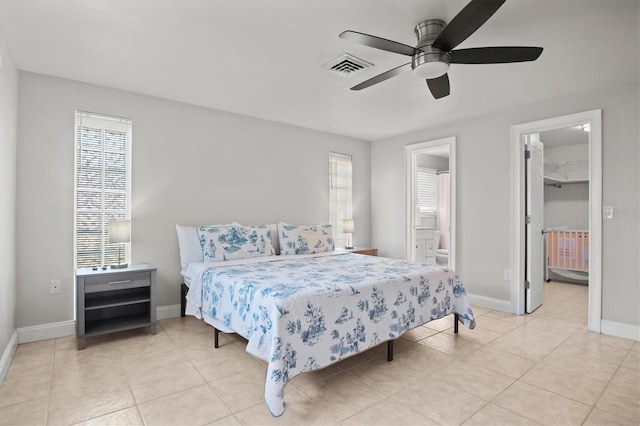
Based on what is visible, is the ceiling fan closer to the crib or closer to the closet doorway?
the closet doorway

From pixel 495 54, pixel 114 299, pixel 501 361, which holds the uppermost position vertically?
pixel 495 54

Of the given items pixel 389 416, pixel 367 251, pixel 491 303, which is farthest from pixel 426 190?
pixel 389 416

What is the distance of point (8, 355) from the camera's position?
8.43 feet

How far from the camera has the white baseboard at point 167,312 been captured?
3746 mm

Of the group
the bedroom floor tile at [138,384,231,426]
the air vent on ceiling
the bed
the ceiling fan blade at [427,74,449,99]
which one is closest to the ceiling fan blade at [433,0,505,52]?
the ceiling fan blade at [427,74,449,99]

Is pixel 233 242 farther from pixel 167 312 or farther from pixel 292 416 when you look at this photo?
pixel 292 416

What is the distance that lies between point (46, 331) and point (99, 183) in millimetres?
1483

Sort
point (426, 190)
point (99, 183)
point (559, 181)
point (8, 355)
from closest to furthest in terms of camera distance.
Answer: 1. point (8, 355)
2. point (99, 183)
3. point (559, 181)
4. point (426, 190)

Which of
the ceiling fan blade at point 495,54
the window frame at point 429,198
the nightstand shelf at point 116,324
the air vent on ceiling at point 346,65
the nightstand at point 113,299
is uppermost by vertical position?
the air vent on ceiling at point 346,65

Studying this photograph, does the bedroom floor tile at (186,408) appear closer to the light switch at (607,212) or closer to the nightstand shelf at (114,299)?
the nightstand shelf at (114,299)

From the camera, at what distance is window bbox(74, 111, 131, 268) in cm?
338

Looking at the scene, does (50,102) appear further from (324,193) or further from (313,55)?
(324,193)

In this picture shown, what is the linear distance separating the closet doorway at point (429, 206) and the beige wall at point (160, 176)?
1.33 meters

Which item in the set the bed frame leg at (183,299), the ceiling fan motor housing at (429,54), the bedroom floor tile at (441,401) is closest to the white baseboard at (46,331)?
the bed frame leg at (183,299)
